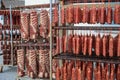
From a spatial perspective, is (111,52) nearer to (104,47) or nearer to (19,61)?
(104,47)

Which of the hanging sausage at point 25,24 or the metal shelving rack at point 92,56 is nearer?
the metal shelving rack at point 92,56

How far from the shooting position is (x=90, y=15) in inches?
159

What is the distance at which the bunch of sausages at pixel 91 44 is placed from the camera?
391cm

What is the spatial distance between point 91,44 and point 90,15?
50 cm

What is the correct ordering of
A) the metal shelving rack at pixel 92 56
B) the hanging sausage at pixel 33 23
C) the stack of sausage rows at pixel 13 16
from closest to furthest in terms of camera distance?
the metal shelving rack at pixel 92 56, the hanging sausage at pixel 33 23, the stack of sausage rows at pixel 13 16

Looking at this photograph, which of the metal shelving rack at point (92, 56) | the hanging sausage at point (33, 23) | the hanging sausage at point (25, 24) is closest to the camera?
the metal shelving rack at point (92, 56)

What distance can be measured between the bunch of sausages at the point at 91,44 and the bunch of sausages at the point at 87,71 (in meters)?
0.20

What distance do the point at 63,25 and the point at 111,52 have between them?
999 mm

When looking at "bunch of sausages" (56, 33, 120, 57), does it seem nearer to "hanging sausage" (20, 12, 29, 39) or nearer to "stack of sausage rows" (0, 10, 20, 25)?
"hanging sausage" (20, 12, 29, 39)

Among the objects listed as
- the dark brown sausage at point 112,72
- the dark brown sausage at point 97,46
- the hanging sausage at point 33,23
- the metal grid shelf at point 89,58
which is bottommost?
the dark brown sausage at point 112,72

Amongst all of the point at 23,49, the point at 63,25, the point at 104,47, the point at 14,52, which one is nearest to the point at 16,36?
the point at 14,52

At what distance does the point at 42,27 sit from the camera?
5324 millimetres

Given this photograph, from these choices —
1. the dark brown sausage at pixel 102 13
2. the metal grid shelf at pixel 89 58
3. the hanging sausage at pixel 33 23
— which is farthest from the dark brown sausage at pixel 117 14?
the hanging sausage at pixel 33 23

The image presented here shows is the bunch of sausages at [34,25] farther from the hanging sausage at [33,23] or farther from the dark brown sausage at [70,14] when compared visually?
the dark brown sausage at [70,14]
